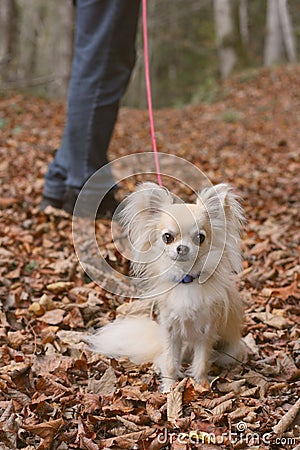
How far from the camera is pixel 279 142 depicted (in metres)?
8.59

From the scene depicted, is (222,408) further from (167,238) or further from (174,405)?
(167,238)

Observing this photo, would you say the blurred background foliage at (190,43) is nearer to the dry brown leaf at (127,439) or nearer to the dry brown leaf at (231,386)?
the dry brown leaf at (231,386)

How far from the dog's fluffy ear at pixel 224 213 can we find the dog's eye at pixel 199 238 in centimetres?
9

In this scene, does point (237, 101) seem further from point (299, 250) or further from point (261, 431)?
point (261, 431)

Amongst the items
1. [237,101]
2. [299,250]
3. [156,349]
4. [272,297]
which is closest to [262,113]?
[237,101]

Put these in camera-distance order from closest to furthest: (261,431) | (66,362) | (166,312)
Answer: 1. (261,431)
2. (166,312)
3. (66,362)

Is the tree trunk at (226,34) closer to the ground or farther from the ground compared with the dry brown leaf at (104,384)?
farther from the ground

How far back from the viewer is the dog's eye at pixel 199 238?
98.3 inches

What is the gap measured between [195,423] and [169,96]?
24355mm

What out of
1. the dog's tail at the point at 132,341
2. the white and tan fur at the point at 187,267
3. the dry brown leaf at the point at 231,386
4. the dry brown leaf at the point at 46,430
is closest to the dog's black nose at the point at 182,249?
the white and tan fur at the point at 187,267

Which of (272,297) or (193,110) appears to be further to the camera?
(193,110)

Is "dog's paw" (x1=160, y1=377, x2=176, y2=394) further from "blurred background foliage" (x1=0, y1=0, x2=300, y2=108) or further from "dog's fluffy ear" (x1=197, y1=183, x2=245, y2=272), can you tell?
"blurred background foliage" (x1=0, y1=0, x2=300, y2=108)

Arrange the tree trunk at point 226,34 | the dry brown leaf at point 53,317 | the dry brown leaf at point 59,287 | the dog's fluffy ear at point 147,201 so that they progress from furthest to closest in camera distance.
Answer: the tree trunk at point 226,34, the dry brown leaf at point 59,287, the dry brown leaf at point 53,317, the dog's fluffy ear at point 147,201

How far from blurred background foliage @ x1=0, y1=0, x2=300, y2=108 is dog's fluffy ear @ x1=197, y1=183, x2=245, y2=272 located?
35.3ft
